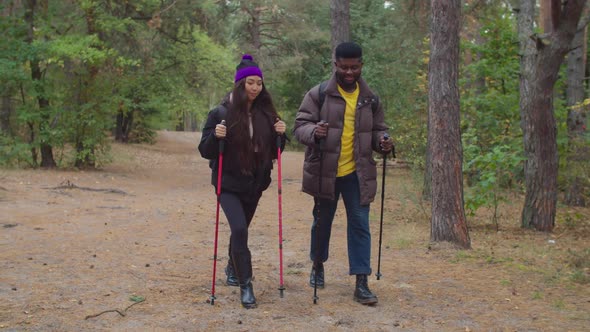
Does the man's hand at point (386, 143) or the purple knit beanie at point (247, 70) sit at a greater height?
the purple knit beanie at point (247, 70)

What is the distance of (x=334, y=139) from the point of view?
5.38 metres

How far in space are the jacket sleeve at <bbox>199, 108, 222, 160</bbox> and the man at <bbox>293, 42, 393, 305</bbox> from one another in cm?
71

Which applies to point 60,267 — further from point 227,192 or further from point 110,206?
point 110,206

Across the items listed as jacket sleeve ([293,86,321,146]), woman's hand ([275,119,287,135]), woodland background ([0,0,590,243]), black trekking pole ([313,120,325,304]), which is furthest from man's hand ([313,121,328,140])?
woodland background ([0,0,590,243])

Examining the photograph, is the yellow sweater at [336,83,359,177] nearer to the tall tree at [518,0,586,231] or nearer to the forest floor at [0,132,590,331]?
the forest floor at [0,132,590,331]

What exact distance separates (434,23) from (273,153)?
3573 millimetres

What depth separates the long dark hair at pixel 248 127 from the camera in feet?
17.3

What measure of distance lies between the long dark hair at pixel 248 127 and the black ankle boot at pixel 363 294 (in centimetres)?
132

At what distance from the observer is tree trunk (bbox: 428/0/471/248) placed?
25.4 ft

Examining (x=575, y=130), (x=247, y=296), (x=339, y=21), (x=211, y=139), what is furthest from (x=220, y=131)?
(x=575, y=130)

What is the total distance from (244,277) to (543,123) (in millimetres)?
6047

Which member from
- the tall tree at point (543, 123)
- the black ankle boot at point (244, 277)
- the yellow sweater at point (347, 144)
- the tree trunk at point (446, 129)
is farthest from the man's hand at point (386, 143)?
the tall tree at point (543, 123)

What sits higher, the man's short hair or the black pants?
the man's short hair

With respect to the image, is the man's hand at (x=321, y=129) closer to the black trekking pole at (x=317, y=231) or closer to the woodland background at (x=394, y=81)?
the black trekking pole at (x=317, y=231)
